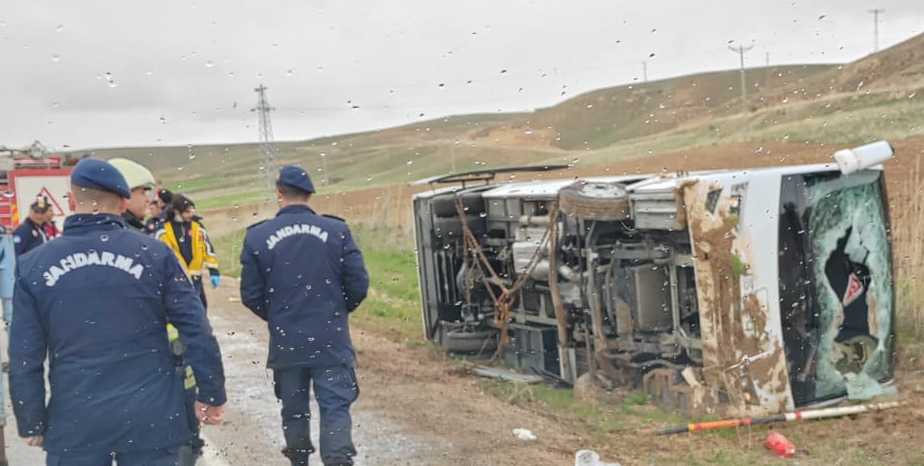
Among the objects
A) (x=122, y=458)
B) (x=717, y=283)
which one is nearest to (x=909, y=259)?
(x=717, y=283)

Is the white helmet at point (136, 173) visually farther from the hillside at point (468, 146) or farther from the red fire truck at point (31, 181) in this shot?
the red fire truck at point (31, 181)

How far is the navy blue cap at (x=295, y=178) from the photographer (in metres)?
4.40

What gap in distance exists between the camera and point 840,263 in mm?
5934

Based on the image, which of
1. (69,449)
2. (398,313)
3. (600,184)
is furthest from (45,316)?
(398,313)

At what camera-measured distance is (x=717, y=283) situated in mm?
5457

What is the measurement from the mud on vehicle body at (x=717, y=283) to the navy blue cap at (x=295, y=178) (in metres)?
2.20

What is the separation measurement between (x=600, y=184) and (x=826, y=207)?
1419 millimetres

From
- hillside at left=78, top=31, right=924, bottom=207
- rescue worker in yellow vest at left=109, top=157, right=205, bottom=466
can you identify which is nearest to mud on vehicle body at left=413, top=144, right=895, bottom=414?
hillside at left=78, top=31, right=924, bottom=207

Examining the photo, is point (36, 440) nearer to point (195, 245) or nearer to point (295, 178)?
point (295, 178)

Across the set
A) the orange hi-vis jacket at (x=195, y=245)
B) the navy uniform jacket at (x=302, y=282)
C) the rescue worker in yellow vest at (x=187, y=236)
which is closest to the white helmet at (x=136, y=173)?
the navy uniform jacket at (x=302, y=282)

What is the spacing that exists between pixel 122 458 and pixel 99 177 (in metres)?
0.98

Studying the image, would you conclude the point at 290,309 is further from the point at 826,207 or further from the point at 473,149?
the point at 826,207

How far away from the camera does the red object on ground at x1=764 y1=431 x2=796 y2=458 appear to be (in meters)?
5.06

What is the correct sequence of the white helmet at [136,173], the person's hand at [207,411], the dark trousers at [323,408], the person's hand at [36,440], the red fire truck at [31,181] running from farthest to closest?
the red fire truck at [31,181] < the white helmet at [136,173] < the dark trousers at [323,408] < the person's hand at [207,411] < the person's hand at [36,440]
